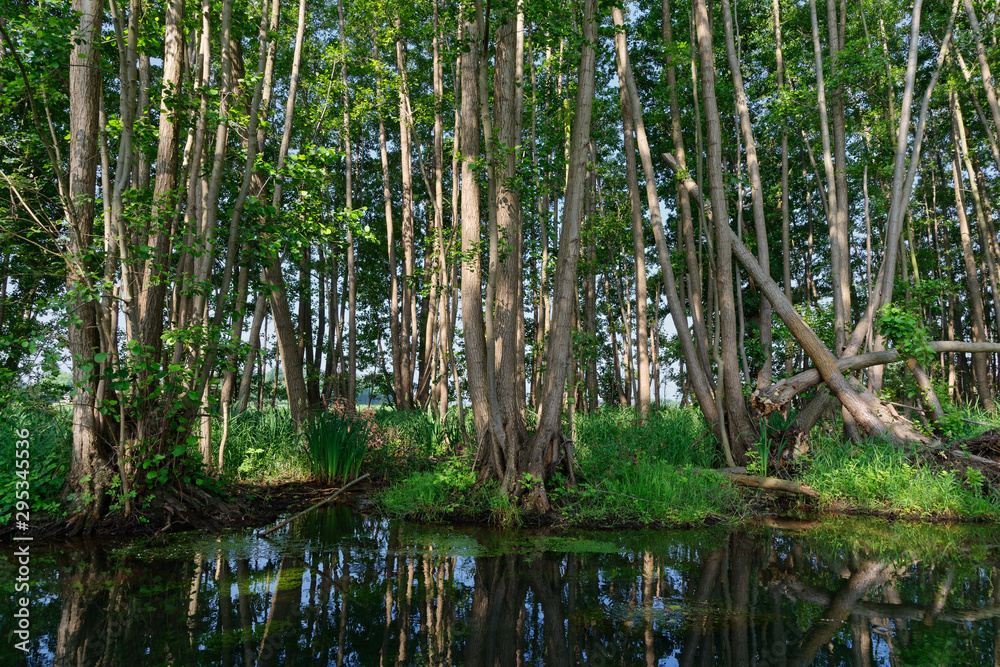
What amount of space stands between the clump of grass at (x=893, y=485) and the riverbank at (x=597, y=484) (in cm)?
1

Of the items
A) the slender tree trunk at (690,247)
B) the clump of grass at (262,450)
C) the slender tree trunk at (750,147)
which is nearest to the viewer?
the clump of grass at (262,450)

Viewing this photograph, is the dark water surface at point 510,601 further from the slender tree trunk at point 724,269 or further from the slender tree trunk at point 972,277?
the slender tree trunk at point 972,277

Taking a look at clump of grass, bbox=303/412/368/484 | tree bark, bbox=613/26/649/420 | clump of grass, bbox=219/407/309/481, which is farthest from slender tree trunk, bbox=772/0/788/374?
clump of grass, bbox=219/407/309/481

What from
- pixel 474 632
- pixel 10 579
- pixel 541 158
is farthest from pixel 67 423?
pixel 541 158

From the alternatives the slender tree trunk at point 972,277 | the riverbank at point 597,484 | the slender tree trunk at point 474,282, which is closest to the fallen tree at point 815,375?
the riverbank at point 597,484

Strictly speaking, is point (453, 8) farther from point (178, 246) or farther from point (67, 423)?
point (67, 423)

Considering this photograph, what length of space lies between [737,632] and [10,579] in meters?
4.59

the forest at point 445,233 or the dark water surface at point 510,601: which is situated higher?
the forest at point 445,233

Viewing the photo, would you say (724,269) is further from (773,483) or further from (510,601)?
(510,601)

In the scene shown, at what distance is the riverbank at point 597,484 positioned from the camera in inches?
208

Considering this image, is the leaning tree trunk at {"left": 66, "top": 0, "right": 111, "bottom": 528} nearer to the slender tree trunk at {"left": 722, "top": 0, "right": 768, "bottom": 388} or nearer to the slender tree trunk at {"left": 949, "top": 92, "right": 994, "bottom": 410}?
the slender tree trunk at {"left": 722, "top": 0, "right": 768, "bottom": 388}

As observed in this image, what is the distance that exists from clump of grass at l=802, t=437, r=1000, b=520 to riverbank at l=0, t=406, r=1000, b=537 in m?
0.01

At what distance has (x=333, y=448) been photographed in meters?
A: 7.58

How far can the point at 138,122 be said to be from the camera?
17.2ft
